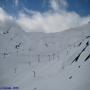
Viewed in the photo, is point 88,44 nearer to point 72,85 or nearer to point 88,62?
point 88,62

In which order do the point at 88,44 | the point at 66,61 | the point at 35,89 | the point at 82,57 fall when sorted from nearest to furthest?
the point at 35,89
the point at 82,57
the point at 88,44
the point at 66,61

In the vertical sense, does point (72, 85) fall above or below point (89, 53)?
below

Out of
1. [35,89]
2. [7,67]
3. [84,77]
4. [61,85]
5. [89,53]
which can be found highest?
[89,53]

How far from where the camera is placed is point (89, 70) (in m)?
52.2

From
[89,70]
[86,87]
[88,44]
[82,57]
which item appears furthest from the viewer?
[88,44]

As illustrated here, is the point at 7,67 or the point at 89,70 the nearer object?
the point at 89,70

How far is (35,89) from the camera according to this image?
2489 inches

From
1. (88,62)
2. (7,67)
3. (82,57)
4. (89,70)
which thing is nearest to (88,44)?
Result: (82,57)

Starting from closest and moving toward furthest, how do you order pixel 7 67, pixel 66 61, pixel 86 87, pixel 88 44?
pixel 86 87
pixel 88 44
pixel 66 61
pixel 7 67

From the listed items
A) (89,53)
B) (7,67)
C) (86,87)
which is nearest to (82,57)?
(89,53)

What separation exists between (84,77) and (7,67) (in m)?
158

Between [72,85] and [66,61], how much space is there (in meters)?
36.1

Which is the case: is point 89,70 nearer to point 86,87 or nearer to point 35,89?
point 86,87

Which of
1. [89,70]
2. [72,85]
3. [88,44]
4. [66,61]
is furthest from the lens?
[66,61]
